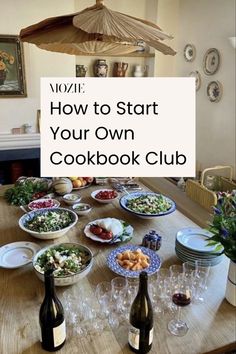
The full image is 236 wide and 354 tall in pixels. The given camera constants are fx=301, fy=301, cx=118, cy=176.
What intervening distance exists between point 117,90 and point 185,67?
3.03 meters

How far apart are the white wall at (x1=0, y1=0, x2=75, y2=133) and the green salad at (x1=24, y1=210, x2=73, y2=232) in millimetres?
2176

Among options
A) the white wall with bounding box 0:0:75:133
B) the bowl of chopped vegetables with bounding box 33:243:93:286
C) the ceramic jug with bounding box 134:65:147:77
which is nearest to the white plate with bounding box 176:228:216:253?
the bowl of chopped vegetables with bounding box 33:243:93:286

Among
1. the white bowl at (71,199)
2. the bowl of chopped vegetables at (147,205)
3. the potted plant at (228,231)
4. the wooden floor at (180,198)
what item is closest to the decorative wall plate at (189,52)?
the wooden floor at (180,198)

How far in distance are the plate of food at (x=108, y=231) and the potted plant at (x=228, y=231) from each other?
50 centimetres

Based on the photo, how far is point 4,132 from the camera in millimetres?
3398

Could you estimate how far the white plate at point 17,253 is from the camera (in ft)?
4.10

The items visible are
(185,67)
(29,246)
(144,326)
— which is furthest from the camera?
(185,67)

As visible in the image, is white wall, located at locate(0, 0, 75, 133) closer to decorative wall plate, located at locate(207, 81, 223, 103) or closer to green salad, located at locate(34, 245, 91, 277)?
decorative wall plate, located at locate(207, 81, 223, 103)

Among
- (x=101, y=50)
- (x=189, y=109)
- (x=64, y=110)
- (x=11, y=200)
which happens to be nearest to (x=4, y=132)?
(x=11, y=200)

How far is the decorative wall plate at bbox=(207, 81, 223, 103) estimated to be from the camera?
331 centimetres

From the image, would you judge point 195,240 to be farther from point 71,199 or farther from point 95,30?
point 95,30

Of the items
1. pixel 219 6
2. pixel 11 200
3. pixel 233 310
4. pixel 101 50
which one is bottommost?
pixel 233 310

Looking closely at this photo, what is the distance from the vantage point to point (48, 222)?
57.4 inches

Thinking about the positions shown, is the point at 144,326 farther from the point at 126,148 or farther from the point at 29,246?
the point at 29,246
